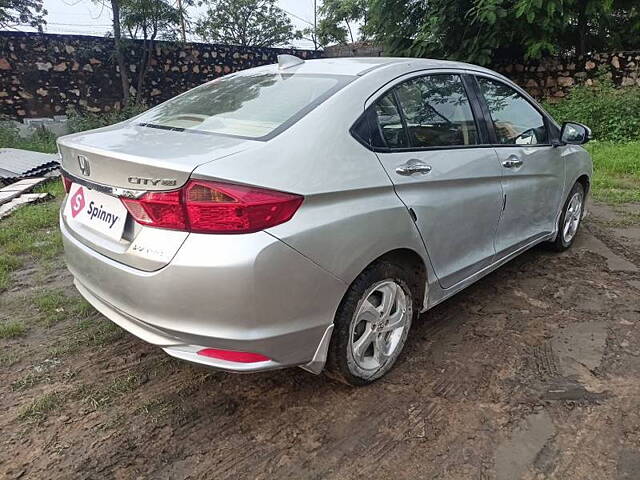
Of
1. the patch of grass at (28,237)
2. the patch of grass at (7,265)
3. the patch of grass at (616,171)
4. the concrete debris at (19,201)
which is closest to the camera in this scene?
the patch of grass at (7,265)

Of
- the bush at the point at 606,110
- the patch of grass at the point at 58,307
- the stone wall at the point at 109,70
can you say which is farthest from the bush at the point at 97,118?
the bush at the point at 606,110

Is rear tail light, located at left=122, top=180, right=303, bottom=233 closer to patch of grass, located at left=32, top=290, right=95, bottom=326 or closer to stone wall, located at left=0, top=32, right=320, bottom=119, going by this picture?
patch of grass, located at left=32, top=290, right=95, bottom=326

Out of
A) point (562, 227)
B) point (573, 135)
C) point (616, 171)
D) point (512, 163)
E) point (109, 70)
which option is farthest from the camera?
point (109, 70)

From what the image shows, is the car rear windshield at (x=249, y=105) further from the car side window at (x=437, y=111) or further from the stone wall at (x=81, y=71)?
the stone wall at (x=81, y=71)

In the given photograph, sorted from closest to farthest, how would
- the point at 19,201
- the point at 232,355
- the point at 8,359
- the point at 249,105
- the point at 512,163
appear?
the point at 232,355 < the point at 249,105 < the point at 8,359 < the point at 512,163 < the point at 19,201

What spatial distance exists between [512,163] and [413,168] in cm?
108

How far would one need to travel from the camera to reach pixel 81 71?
1070cm

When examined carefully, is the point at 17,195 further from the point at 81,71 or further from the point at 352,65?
the point at 81,71

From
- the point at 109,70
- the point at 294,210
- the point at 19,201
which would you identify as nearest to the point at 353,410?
the point at 294,210

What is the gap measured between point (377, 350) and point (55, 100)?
34.8 feet

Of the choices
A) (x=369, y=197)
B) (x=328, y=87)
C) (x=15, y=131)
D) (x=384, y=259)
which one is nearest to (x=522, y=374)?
(x=384, y=259)

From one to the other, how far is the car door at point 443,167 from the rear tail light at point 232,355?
1.00m

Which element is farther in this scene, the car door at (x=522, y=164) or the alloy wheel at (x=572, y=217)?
the alloy wheel at (x=572, y=217)

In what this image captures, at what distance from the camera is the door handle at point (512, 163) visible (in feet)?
9.92
